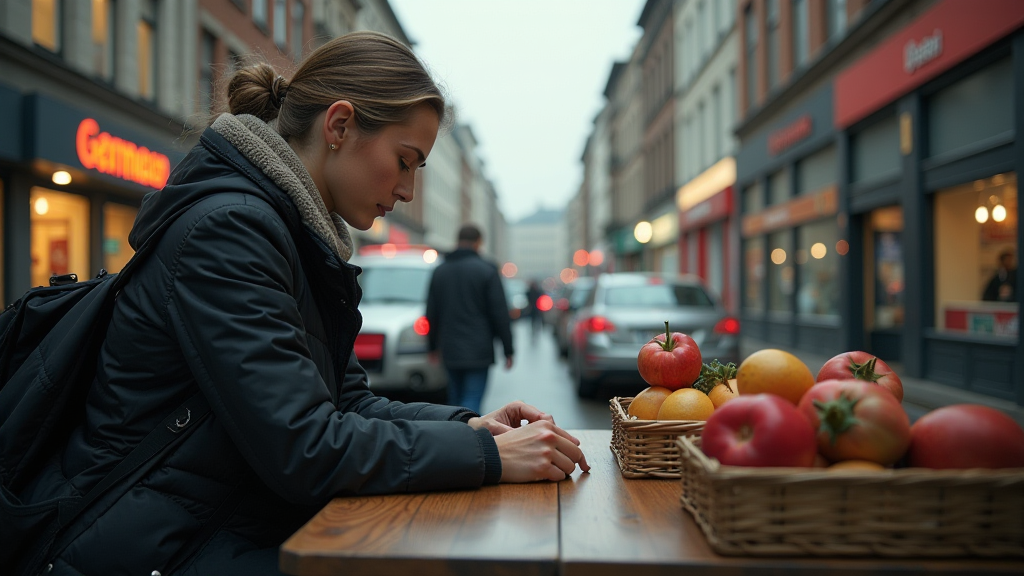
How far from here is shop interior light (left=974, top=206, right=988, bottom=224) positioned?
32.0 feet

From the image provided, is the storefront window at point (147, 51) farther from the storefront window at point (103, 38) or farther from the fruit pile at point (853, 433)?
the fruit pile at point (853, 433)

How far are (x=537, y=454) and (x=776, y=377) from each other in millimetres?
558

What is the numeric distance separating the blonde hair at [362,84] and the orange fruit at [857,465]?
49.2 inches

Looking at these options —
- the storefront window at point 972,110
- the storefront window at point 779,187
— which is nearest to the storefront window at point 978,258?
the storefront window at point 972,110

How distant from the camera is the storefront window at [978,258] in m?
9.18

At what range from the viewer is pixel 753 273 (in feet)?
69.0

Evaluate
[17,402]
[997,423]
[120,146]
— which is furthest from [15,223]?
[997,423]

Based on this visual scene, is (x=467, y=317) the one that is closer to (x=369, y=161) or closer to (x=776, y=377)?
(x=369, y=161)

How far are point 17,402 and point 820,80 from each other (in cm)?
1661

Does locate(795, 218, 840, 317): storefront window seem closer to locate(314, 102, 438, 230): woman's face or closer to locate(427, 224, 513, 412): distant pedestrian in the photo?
locate(427, 224, 513, 412): distant pedestrian

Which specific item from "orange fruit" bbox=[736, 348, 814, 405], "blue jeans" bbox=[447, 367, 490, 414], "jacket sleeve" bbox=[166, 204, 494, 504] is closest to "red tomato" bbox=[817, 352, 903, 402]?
"orange fruit" bbox=[736, 348, 814, 405]

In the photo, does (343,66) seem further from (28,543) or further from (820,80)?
(820,80)

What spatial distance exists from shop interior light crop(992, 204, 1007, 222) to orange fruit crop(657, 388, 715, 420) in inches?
355

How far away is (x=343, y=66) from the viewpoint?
198 cm
